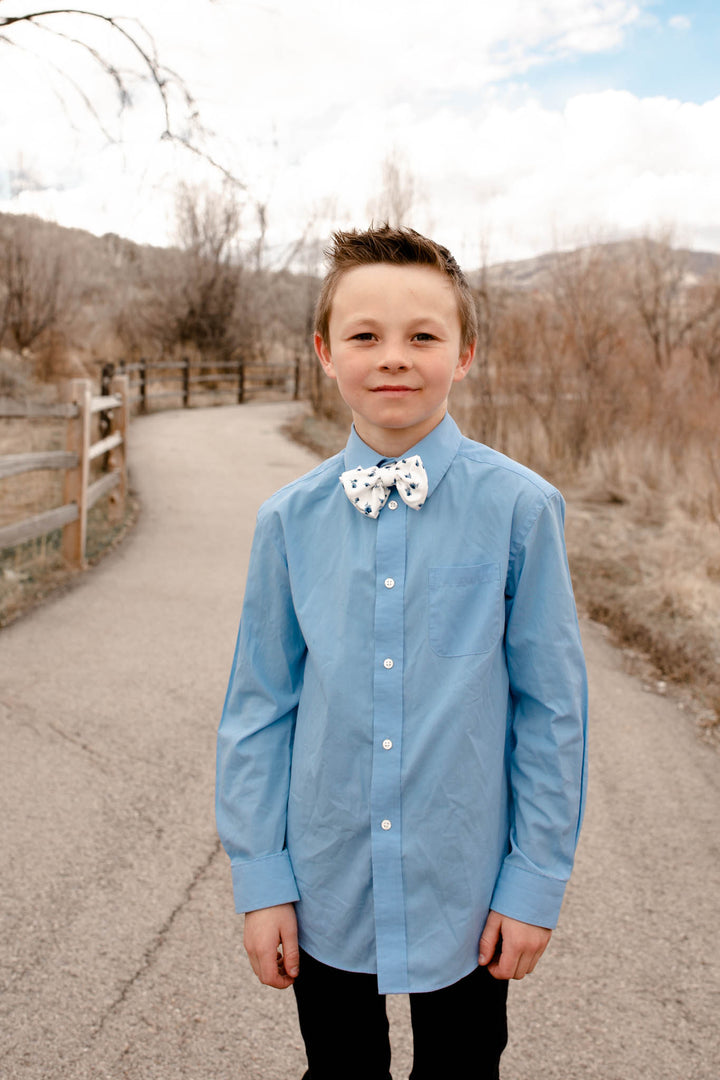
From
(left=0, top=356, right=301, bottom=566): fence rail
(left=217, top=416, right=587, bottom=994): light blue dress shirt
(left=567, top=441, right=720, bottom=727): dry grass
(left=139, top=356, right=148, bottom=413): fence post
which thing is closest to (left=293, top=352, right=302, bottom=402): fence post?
(left=139, top=356, right=148, bottom=413): fence post

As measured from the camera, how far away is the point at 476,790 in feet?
4.25

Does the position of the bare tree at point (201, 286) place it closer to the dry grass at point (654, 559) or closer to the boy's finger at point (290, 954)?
the dry grass at point (654, 559)

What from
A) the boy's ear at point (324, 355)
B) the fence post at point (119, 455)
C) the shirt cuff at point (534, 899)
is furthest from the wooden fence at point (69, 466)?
the shirt cuff at point (534, 899)

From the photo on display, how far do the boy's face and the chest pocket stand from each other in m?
0.24

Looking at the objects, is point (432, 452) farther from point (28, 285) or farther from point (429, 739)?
point (28, 285)

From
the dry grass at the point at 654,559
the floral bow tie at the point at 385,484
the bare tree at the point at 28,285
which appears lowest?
the dry grass at the point at 654,559

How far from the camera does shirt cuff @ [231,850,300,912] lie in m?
1.34

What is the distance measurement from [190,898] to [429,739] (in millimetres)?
1745

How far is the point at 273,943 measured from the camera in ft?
4.38

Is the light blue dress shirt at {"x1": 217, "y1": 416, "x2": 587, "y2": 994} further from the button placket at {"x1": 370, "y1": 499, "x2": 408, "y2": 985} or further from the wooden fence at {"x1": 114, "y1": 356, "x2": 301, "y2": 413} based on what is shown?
the wooden fence at {"x1": 114, "y1": 356, "x2": 301, "y2": 413}

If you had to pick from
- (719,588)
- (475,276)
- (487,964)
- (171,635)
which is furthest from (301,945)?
(475,276)

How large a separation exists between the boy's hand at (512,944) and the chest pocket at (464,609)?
0.41 meters

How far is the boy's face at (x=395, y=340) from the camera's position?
126 centimetres

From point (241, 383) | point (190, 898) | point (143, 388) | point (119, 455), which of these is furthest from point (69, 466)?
point (241, 383)
